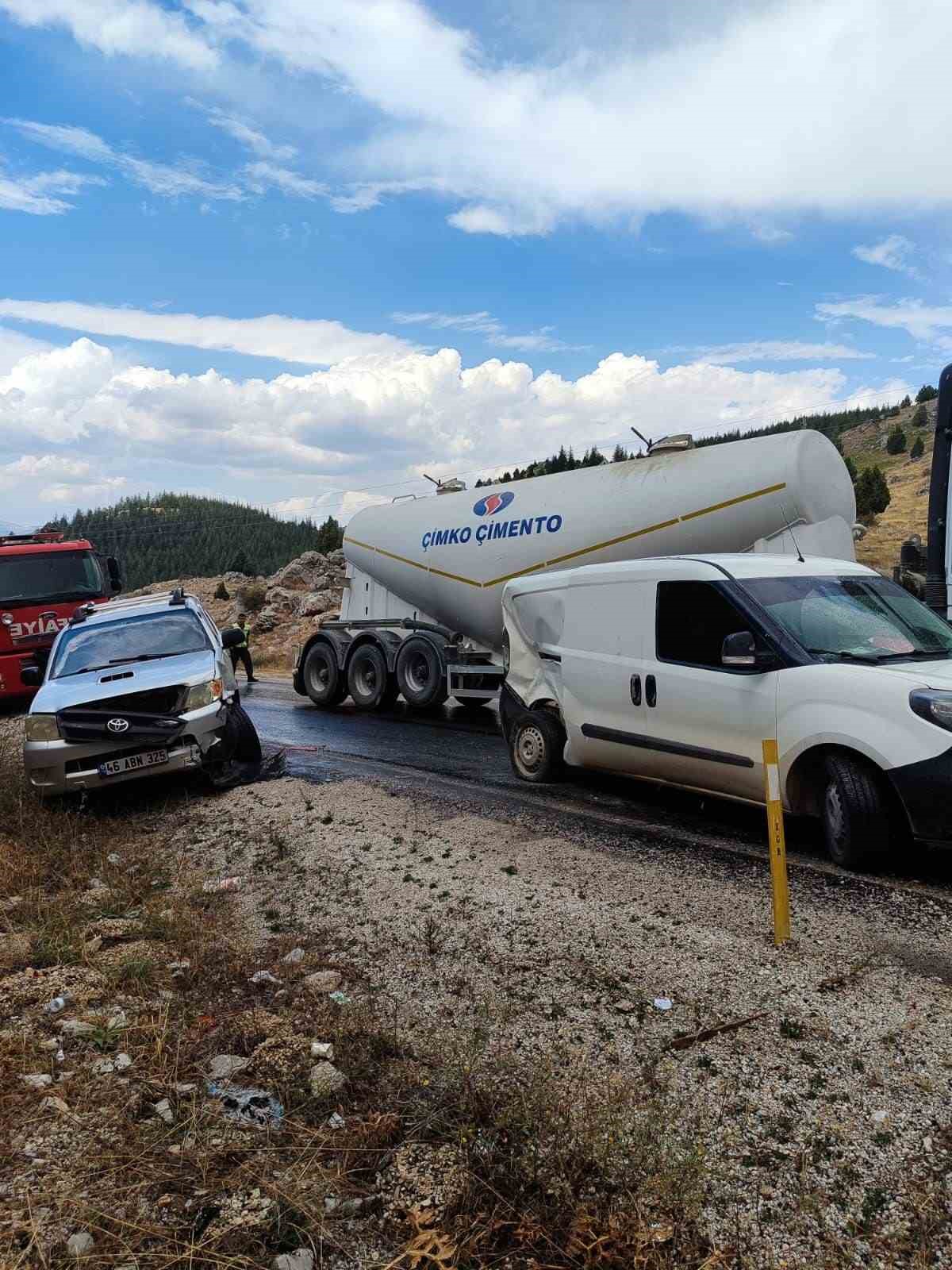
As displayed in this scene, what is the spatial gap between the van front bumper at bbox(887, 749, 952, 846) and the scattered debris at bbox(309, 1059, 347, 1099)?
3225mm

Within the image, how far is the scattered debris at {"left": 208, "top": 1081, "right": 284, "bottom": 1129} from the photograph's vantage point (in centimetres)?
304

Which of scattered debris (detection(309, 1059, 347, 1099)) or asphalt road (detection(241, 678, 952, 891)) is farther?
asphalt road (detection(241, 678, 952, 891))

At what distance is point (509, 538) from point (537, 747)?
16.4 ft

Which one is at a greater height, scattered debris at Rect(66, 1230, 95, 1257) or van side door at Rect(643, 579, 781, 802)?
van side door at Rect(643, 579, 781, 802)

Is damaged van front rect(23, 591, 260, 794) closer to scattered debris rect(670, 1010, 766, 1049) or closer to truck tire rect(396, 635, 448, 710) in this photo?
truck tire rect(396, 635, 448, 710)

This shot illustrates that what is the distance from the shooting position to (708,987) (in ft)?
12.6

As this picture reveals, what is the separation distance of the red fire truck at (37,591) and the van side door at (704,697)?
1125cm

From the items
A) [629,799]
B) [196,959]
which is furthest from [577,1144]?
[629,799]

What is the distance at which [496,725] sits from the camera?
488 inches

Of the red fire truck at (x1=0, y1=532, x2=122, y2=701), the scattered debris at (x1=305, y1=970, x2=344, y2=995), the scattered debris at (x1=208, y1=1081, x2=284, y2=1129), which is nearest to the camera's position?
the scattered debris at (x1=208, y1=1081, x2=284, y2=1129)

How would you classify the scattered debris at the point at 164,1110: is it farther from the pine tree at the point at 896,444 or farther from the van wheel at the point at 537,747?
the pine tree at the point at 896,444

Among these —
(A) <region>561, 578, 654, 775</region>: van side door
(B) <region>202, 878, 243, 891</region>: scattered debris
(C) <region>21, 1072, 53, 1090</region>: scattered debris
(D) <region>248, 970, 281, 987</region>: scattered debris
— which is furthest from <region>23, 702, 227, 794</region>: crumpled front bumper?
(C) <region>21, 1072, 53, 1090</region>: scattered debris

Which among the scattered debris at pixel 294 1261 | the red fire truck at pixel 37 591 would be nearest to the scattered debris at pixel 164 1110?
the scattered debris at pixel 294 1261

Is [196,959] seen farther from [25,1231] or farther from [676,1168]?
[676,1168]
